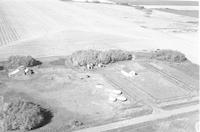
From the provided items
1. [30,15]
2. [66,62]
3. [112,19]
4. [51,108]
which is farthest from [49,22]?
[51,108]

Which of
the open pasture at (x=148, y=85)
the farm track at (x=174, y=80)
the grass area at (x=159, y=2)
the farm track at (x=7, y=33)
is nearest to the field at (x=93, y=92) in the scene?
the open pasture at (x=148, y=85)

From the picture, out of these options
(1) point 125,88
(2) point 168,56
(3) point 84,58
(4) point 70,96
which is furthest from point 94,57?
(2) point 168,56

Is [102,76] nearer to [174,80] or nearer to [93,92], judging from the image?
[93,92]

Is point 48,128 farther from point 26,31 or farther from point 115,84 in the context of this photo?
point 26,31

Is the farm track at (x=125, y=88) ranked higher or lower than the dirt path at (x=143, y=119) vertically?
higher

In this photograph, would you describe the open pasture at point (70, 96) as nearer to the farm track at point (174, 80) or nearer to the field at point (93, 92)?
the field at point (93, 92)

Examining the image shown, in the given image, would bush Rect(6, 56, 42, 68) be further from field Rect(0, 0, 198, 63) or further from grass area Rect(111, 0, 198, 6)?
grass area Rect(111, 0, 198, 6)
